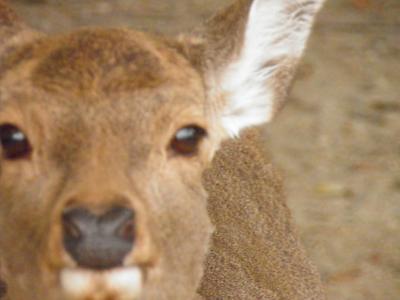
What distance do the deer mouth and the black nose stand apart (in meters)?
0.03

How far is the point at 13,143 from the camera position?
14.3ft

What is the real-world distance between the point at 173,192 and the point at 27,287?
1.96 ft

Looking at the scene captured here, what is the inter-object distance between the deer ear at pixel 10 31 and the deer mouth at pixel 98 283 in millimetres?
1209

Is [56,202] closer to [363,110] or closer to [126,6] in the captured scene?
[363,110]

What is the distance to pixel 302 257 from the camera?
21.7 ft

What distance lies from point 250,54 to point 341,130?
5.49 metres

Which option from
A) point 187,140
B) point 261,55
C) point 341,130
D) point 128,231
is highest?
point 128,231

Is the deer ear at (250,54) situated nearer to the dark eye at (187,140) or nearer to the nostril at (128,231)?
the dark eye at (187,140)

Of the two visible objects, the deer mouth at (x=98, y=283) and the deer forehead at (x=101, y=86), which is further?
the deer forehead at (x=101, y=86)

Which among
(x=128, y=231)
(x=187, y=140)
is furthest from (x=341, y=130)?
(x=128, y=231)

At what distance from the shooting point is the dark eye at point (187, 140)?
4484 millimetres

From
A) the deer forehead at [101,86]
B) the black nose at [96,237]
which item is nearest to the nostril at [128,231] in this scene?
the black nose at [96,237]

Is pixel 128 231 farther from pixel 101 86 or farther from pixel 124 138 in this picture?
pixel 101 86

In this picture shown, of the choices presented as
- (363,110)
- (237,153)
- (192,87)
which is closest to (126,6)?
(363,110)
